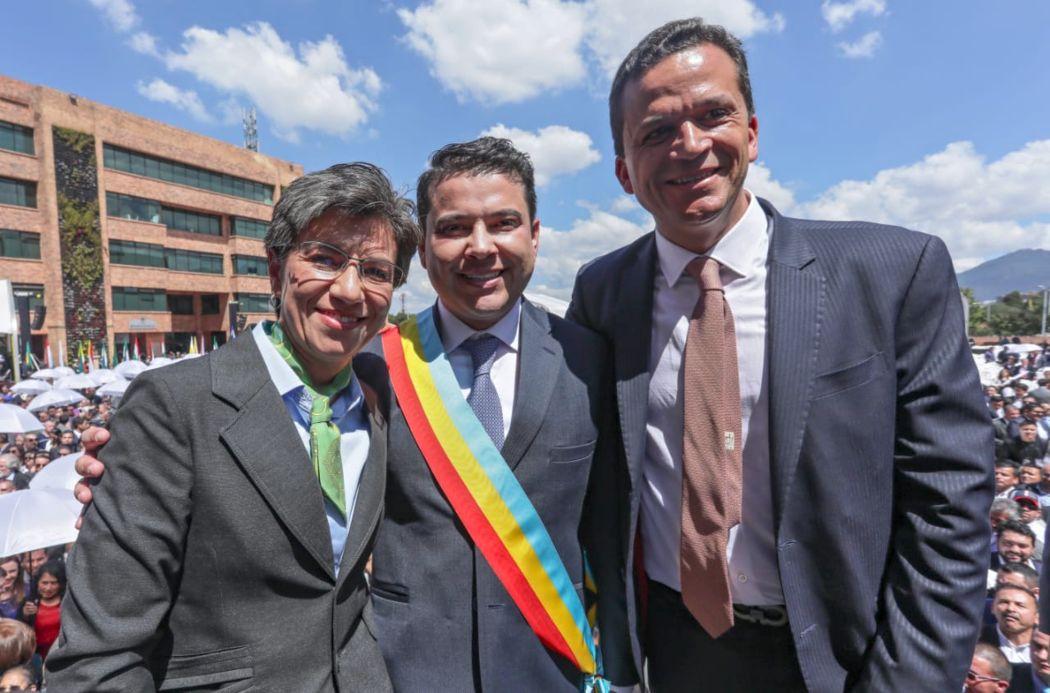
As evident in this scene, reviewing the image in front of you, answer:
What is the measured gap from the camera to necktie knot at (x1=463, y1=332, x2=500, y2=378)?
7.28 ft

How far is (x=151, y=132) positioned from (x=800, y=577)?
135 ft

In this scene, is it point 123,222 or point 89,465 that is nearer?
point 89,465

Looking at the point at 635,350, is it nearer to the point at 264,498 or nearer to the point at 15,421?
the point at 264,498

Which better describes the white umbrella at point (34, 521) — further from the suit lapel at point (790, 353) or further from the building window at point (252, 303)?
the building window at point (252, 303)

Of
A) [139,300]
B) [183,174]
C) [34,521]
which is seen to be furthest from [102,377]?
[183,174]

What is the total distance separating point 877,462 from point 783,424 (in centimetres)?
29

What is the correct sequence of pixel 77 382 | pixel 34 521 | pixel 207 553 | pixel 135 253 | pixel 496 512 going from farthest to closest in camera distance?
pixel 135 253
pixel 77 382
pixel 34 521
pixel 496 512
pixel 207 553

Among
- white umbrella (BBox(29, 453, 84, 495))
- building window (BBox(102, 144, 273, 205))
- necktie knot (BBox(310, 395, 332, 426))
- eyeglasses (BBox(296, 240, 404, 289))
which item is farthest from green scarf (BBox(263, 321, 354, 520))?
building window (BBox(102, 144, 273, 205))

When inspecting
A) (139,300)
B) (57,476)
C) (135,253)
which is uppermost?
(135,253)

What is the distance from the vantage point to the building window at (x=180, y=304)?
35.6m

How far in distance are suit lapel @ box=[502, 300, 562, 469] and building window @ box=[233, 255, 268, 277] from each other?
40942mm

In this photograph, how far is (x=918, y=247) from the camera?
1.67 metres

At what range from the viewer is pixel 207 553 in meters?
1.50

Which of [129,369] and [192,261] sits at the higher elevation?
[192,261]
